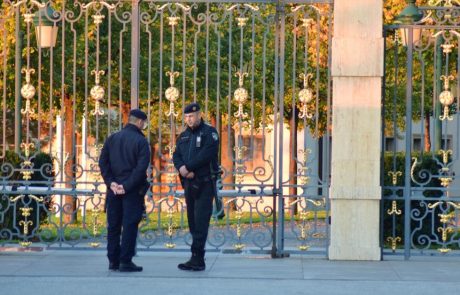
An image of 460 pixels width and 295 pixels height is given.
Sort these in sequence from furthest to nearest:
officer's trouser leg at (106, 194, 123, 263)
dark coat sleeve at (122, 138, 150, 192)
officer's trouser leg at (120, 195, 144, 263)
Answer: officer's trouser leg at (106, 194, 123, 263)
officer's trouser leg at (120, 195, 144, 263)
dark coat sleeve at (122, 138, 150, 192)

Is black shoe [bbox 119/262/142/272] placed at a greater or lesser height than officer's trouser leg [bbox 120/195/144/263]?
lesser

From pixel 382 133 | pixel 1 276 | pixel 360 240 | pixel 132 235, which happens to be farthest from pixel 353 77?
pixel 1 276

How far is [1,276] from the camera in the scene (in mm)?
13227

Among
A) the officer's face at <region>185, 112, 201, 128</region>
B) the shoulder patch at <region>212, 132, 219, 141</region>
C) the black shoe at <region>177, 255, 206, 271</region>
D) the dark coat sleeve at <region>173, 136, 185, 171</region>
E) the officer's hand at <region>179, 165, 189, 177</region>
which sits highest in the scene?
the officer's face at <region>185, 112, 201, 128</region>

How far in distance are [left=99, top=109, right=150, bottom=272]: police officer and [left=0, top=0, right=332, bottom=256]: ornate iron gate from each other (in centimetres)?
105

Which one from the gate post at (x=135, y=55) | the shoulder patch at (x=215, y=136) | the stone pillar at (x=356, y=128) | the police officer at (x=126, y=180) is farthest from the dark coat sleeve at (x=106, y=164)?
the stone pillar at (x=356, y=128)

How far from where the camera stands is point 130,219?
13.3 meters

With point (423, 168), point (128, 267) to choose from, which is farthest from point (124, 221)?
point (423, 168)

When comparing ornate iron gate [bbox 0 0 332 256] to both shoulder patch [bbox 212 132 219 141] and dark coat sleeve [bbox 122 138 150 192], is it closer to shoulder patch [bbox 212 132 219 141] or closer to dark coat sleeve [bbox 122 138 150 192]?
shoulder patch [bbox 212 132 219 141]

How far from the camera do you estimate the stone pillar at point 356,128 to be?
14.9 metres

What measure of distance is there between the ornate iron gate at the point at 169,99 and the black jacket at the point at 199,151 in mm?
513

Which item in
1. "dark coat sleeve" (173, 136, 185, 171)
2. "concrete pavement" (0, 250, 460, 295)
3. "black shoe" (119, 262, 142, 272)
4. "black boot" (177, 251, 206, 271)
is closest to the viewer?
"concrete pavement" (0, 250, 460, 295)

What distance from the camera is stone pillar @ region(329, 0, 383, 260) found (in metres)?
14.9

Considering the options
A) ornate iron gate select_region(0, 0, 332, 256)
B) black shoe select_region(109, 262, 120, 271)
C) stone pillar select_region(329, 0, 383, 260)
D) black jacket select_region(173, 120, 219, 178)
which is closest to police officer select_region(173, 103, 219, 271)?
black jacket select_region(173, 120, 219, 178)
